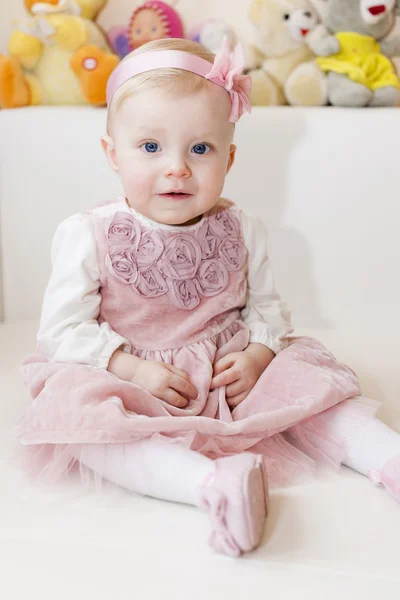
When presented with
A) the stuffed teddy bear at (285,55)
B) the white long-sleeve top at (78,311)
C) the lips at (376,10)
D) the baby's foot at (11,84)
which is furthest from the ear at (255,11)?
the white long-sleeve top at (78,311)

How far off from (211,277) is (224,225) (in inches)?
3.4

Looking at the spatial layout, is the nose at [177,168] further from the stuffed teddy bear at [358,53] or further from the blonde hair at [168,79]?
the stuffed teddy bear at [358,53]

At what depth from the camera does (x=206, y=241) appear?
3.80ft

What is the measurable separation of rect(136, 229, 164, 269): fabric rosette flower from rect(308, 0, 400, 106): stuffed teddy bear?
67 cm

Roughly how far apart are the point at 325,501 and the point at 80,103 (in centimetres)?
108

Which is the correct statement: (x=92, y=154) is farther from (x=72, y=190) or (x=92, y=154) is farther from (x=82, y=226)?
(x=82, y=226)

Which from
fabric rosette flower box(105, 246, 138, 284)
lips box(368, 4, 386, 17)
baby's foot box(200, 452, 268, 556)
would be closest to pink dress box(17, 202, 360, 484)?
fabric rosette flower box(105, 246, 138, 284)

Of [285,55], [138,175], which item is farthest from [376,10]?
[138,175]

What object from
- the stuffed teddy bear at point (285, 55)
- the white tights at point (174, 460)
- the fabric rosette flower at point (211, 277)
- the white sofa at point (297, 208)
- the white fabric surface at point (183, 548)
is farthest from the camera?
the stuffed teddy bear at point (285, 55)

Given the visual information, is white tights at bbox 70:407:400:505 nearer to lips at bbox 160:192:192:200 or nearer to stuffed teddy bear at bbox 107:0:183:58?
lips at bbox 160:192:192:200

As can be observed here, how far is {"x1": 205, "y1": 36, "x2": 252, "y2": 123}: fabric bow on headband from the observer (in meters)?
1.06

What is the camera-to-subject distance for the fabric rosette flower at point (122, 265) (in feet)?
3.62

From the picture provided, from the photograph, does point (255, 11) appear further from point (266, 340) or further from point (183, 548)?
point (183, 548)

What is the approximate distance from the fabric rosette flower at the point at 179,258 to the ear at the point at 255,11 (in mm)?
714
